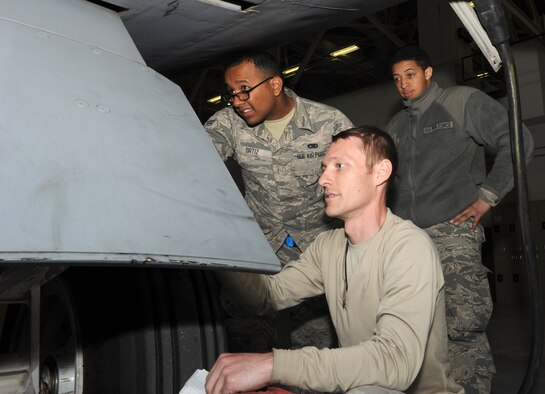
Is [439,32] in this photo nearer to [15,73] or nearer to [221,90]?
[221,90]

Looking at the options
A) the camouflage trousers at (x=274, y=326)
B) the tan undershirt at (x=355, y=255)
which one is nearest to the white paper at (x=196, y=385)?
the tan undershirt at (x=355, y=255)

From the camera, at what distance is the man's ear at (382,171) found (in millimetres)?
1317

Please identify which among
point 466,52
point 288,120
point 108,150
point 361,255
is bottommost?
point 361,255

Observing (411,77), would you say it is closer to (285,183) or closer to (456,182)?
(456,182)

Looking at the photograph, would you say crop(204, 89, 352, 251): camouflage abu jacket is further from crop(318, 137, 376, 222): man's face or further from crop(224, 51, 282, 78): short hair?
crop(318, 137, 376, 222): man's face

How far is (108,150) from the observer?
0.80 metres

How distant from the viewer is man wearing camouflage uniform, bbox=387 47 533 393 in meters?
1.94

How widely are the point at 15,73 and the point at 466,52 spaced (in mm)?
7072

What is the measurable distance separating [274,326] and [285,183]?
1.80 feet

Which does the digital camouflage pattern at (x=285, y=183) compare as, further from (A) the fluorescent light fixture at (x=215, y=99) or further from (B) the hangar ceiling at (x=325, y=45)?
(A) the fluorescent light fixture at (x=215, y=99)

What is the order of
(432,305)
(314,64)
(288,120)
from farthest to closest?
1. (314,64)
2. (288,120)
3. (432,305)

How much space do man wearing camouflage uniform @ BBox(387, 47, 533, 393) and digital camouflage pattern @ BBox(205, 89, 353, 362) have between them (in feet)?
1.14

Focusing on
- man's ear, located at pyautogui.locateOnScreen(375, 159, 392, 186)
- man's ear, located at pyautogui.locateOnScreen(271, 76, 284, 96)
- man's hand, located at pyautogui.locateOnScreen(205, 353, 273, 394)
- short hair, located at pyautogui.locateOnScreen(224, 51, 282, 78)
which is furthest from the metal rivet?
man's ear, located at pyautogui.locateOnScreen(271, 76, 284, 96)

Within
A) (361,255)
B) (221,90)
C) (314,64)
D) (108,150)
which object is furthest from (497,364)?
(221,90)
